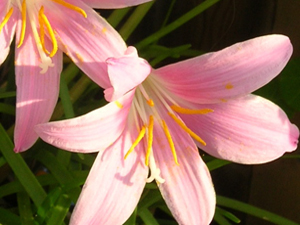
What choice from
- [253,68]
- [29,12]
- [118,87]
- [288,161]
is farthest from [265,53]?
[288,161]

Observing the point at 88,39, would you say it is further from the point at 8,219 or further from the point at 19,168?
the point at 8,219

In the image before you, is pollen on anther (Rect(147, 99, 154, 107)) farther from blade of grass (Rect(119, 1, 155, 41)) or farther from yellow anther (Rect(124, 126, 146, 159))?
blade of grass (Rect(119, 1, 155, 41))

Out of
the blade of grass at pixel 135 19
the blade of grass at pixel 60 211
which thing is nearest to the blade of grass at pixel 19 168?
the blade of grass at pixel 60 211

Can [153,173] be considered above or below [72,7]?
below

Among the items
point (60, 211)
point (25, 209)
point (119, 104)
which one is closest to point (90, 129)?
point (119, 104)

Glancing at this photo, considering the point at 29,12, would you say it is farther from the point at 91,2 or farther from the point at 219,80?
the point at 219,80

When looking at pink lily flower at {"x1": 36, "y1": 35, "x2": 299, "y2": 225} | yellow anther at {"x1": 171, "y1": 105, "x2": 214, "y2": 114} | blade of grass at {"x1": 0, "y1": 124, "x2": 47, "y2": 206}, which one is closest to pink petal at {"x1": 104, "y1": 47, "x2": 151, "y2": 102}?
pink lily flower at {"x1": 36, "y1": 35, "x2": 299, "y2": 225}

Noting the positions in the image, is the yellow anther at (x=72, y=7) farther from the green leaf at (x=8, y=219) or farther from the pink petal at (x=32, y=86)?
the green leaf at (x=8, y=219)
